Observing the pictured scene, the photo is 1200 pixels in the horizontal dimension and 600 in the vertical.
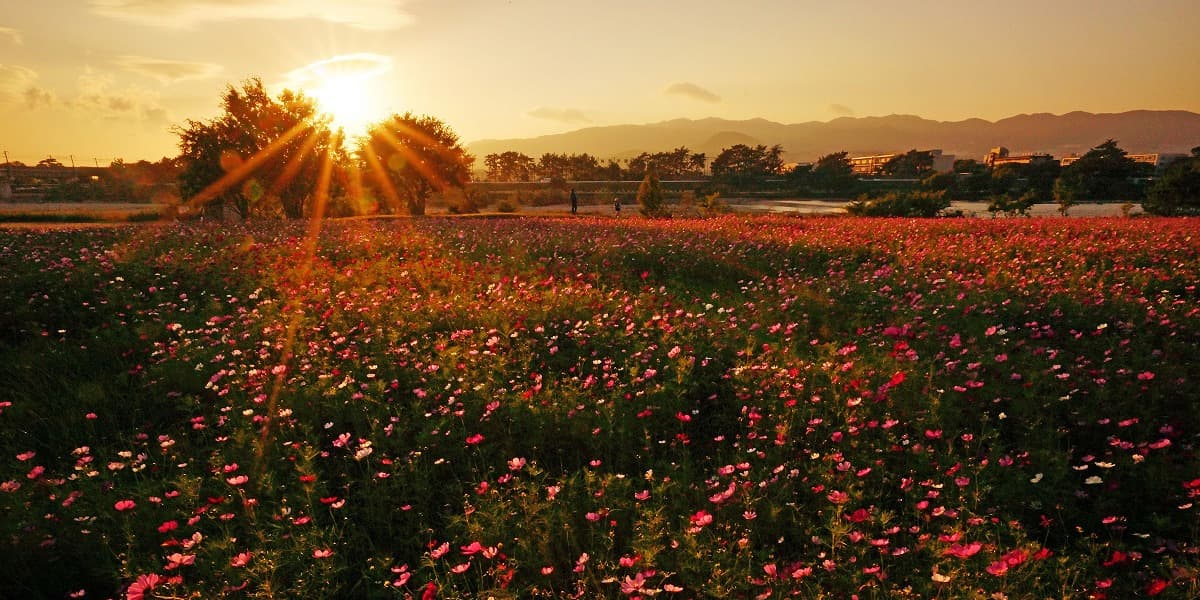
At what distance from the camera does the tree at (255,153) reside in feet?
115

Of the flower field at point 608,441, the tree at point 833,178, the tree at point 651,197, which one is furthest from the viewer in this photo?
the tree at point 833,178

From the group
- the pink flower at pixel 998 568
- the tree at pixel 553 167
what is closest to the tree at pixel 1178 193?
the pink flower at pixel 998 568

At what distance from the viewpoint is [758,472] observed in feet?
13.4

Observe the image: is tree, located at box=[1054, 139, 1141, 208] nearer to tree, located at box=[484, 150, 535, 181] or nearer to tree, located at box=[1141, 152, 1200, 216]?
tree, located at box=[1141, 152, 1200, 216]

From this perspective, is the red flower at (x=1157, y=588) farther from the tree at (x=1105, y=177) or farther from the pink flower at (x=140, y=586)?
the tree at (x=1105, y=177)

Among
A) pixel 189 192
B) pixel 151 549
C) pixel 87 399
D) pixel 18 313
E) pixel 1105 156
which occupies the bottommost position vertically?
pixel 151 549

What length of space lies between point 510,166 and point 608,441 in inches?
7013

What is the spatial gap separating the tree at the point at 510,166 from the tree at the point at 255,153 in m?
135

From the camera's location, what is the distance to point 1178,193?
39.5m

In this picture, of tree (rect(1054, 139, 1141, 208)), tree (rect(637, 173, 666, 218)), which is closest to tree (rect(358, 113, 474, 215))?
tree (rect(637, 173, 666, 218))

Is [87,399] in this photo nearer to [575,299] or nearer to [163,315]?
[163,315]

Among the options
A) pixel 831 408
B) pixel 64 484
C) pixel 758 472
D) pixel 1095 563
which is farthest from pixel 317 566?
pixel 1095 563

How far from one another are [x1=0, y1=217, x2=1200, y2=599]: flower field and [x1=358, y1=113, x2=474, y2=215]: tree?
42.6 meters

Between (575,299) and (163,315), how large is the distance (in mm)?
6096
